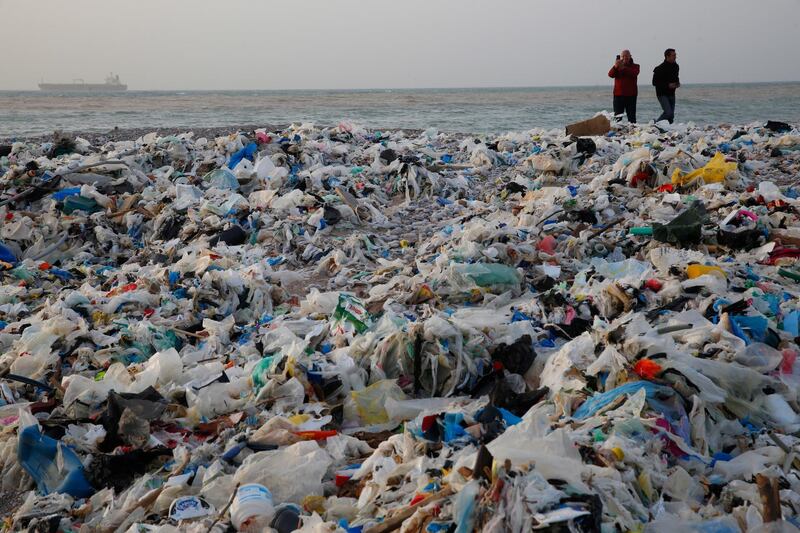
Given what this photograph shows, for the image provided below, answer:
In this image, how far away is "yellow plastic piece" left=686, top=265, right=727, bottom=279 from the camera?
434 cm

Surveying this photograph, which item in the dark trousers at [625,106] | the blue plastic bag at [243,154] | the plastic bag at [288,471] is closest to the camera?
the plastic bag at [288,471]

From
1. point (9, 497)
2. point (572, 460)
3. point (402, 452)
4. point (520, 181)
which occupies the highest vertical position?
point (520, 181)

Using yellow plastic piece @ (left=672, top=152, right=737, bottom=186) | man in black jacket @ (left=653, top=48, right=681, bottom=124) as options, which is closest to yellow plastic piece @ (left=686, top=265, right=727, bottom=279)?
yellow plastic piece @ (left=672, top=152, right=737, bottom=186)

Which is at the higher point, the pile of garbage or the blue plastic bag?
the blue plastic bag

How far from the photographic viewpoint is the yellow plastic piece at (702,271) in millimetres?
4336

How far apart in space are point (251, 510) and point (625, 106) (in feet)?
40.5

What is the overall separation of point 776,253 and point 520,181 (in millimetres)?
4003

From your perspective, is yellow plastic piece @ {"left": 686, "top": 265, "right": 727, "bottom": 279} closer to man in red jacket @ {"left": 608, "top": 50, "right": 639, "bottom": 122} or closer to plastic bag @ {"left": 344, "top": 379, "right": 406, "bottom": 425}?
plastic bag @ {"left": 344, "top": 379, "right": 406, "bottom": 425}

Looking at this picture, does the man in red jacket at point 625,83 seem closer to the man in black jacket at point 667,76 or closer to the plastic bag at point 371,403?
the man in black jacket at point 667,76

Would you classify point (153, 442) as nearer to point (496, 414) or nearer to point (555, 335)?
point (496, 414)

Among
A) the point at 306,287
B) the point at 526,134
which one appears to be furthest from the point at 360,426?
the point at 526,134

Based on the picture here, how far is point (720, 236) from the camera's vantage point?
210 inches

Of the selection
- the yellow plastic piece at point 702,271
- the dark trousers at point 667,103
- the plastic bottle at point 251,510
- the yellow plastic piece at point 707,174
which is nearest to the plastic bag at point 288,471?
the plastic bottle at point 251,510

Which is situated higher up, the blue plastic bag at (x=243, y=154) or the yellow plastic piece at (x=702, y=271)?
the blue plastic bag at (x=243, y=154)
